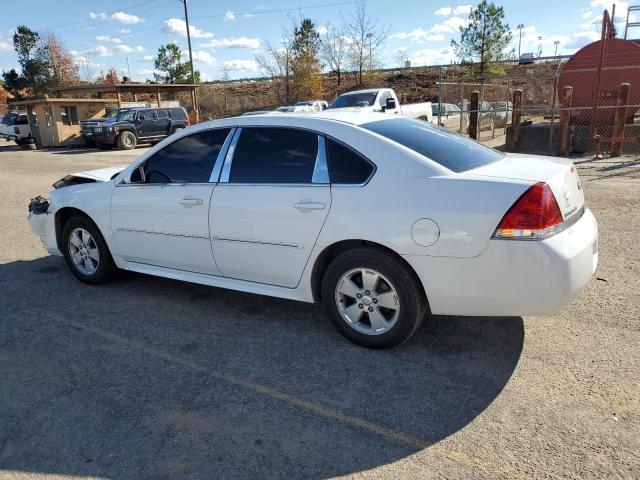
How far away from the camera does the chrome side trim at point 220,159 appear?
420cm

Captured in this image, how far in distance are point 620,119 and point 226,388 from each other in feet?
43.5

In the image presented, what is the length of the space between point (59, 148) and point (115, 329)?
27.2 m

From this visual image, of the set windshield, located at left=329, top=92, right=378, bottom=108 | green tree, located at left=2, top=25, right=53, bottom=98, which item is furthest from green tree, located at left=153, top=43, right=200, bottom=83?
windshield, located at left=329, top=92, right=378, bottom=108

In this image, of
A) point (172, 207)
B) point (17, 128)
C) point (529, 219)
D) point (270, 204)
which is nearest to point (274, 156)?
point (270, 204)

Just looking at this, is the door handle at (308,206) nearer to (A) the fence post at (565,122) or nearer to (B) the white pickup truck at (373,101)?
(A) the fence post at (565,122)

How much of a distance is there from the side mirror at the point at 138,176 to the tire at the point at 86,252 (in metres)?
0.72

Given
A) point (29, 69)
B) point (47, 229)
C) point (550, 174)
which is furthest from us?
point (29, 69)

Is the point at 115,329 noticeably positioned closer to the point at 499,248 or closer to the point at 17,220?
the point at 499,248

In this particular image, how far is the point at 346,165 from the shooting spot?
143 inches

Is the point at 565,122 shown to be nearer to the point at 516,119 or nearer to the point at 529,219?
the point at 516,119

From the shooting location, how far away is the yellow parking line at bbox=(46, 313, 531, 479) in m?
2.53

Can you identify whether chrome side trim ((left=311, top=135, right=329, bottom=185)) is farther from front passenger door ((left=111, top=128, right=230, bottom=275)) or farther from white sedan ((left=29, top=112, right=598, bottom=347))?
front passenger door ((left=111, top=128, right=230, bottom=275))

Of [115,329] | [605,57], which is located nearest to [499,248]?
[115,329]

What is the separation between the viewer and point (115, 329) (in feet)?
13.9
